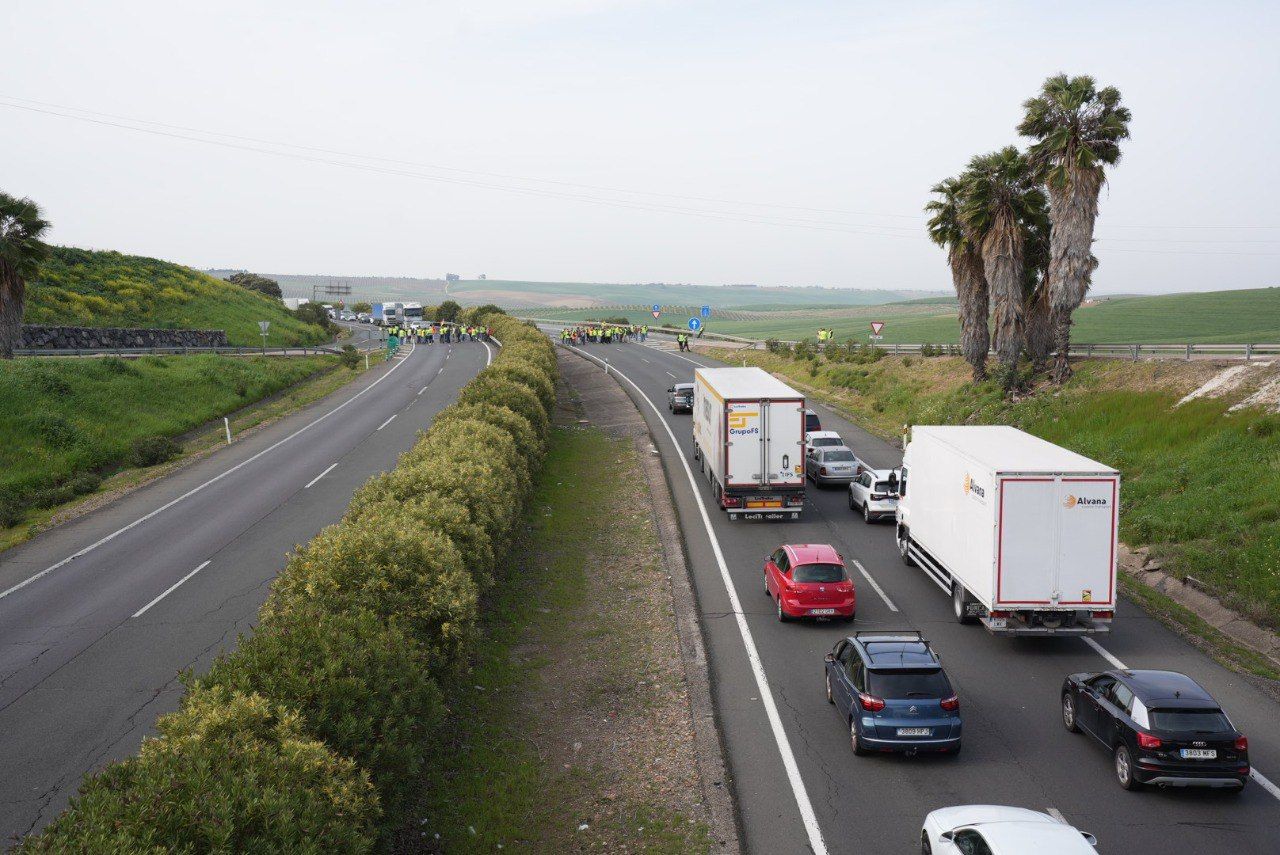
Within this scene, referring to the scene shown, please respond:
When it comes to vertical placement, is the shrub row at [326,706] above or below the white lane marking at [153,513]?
above

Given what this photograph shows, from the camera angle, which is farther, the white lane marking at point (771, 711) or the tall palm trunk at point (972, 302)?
the tall palm trunk at point (972, 302)

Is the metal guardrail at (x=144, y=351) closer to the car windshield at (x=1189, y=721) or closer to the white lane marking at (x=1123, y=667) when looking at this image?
the white lane marking at (x=1123, y=667)

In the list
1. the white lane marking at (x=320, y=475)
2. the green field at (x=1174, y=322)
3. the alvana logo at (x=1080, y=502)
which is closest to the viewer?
the alvana logo at (x=1080, y=502)

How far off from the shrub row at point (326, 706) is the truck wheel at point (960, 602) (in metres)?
9.33

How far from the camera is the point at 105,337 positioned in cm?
5284

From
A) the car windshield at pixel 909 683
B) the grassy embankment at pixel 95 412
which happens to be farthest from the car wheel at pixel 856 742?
the grassy embankment at pixel 95 412

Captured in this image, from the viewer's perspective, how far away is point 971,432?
62.1 feet

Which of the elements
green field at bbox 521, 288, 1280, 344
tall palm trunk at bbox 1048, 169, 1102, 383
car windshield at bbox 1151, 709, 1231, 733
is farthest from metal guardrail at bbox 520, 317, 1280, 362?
car windshield at bbox 1151, 709, 1231, 733

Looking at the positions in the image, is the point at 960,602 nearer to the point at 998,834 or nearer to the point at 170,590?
the point at 998,834

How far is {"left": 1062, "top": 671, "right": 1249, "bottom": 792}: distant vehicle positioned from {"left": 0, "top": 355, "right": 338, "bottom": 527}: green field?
2822 centimetres

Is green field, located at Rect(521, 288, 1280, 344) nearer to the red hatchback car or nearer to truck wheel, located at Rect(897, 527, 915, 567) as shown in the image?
truck wheel, located at Rect(897, 527, 915, 567)

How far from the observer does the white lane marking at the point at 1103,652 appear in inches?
611

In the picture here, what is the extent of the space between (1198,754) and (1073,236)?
25357mm

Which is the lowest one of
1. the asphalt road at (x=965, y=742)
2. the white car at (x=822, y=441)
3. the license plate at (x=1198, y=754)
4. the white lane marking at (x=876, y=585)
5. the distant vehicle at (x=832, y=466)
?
the asphalt road at (x=965, y=742)
